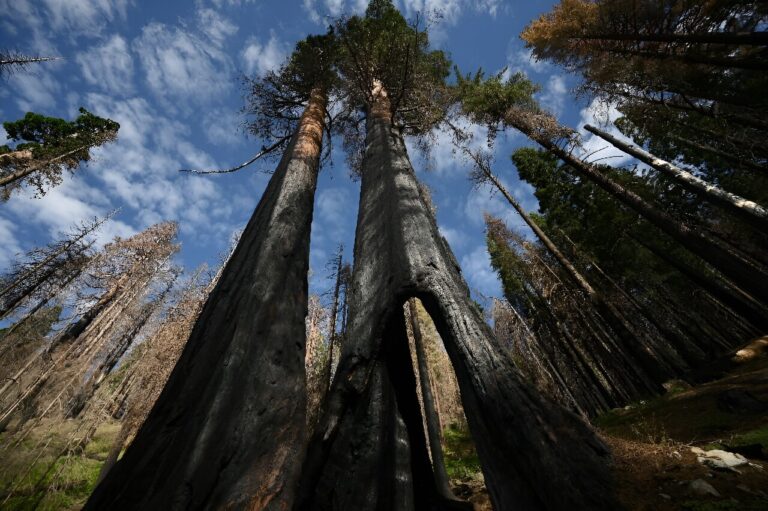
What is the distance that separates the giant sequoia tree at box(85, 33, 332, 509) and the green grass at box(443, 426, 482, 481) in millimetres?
7070

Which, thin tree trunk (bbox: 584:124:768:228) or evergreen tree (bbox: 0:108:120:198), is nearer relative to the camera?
thin tree trunk (bbox: 584:124:768:228)

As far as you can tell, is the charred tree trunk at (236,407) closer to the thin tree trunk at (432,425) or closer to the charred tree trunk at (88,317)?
A: the thin tree trunk at (432,425)

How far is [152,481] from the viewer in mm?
1104

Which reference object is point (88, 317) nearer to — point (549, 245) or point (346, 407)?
point (346, 407)

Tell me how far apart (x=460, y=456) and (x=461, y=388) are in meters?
15.3

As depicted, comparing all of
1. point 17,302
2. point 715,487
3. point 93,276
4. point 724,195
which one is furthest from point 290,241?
point 93,276

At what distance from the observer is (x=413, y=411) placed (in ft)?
5.87

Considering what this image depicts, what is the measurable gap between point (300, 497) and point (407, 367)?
0.79 meters

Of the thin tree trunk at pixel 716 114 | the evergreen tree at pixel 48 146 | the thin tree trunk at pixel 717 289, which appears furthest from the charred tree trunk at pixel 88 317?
the thin tree trunk at pixel 717 289

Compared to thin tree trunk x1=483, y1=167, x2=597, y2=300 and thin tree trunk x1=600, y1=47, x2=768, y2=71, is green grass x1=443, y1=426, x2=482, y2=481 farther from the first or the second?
thin tree trunk x1=600, y1=47, x2=768, y2=71

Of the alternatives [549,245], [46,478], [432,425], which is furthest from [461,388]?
[46,478]

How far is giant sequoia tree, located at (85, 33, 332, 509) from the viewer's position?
109cm

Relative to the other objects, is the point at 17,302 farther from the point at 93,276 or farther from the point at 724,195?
the point at 724,195

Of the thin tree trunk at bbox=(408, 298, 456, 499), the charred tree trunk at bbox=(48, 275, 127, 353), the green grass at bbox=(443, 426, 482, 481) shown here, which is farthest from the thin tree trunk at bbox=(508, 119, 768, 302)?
the charred tree trunk at bbox=(48, 275, 127, 353)
